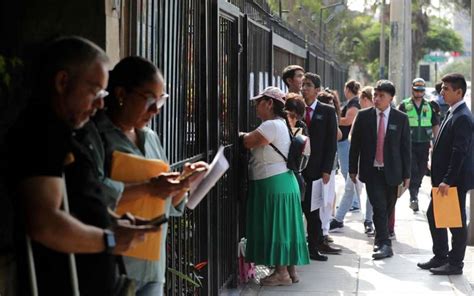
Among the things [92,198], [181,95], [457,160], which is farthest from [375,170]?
[92,198]

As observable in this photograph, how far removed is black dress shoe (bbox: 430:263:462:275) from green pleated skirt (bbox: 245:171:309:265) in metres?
1.69

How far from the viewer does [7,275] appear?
3898 millimetres

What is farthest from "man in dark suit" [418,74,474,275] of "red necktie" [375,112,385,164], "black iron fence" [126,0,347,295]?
"black iron fence" [126,0,347,295]

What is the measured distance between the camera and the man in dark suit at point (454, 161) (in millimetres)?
8422

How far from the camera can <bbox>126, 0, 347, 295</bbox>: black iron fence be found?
5.14 meters

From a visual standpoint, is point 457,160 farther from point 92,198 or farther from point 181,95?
point 92,198

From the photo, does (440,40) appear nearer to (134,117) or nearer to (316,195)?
(316,195)

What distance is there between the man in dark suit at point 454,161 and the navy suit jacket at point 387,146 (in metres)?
0.79

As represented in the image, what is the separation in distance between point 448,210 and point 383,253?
1317 millimetres

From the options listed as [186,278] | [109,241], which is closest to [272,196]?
[186,278]

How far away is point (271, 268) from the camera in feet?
28.7

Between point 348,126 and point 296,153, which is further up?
point 348,126

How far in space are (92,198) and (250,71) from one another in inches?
226

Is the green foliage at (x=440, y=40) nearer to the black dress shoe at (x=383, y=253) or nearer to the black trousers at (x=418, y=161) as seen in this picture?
the black trousers at (x=418, y=161)
